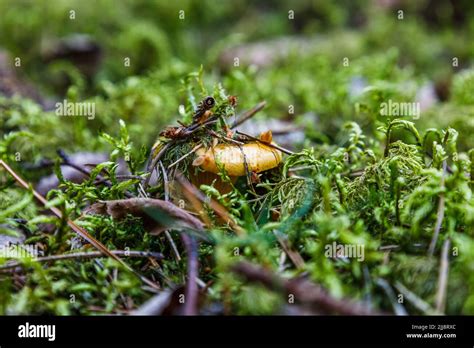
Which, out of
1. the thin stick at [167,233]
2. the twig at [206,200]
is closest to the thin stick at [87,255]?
the thin stick at [167,233]

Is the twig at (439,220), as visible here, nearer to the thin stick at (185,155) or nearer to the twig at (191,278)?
the twig at (191,278)

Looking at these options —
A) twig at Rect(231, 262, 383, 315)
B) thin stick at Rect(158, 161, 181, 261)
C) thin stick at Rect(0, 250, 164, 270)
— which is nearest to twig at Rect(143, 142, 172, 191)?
thin stick at Rect(158, 161, 181, 261)

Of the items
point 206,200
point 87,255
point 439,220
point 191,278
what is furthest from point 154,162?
point 439,220

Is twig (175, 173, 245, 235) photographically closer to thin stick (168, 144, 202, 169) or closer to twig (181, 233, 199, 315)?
thin stick (168, 144, 202, 169)

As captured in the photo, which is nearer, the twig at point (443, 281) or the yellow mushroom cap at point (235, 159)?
the twig at point (443, 281)
